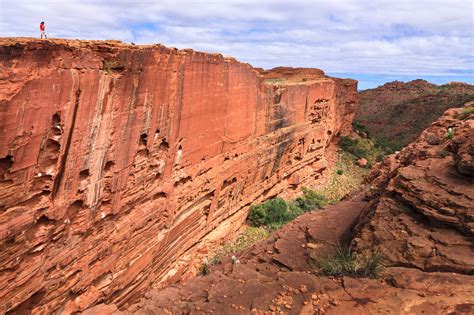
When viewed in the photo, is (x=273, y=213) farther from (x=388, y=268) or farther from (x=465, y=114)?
(x=388, y=268)

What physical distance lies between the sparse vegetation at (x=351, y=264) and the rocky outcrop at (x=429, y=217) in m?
0.23

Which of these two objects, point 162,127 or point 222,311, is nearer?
point 222,311

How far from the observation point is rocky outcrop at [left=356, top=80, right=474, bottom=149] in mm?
45259

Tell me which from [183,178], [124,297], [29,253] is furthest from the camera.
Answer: [183,178]

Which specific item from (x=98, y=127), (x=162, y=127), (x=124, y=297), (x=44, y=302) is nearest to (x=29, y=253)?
(x=44, y=302)

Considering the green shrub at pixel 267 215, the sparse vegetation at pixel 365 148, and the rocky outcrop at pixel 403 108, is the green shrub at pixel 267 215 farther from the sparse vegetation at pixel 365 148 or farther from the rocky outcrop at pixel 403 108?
the rocky outcrop at pixel 403 108

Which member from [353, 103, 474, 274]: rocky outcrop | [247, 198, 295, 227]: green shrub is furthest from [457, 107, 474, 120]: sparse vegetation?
[247, 198, 295, 227]: green shrub

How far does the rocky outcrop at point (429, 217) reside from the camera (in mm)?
6238

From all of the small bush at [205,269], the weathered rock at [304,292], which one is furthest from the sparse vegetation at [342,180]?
the weathered rock at [304,292]

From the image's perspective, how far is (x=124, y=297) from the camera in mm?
10102

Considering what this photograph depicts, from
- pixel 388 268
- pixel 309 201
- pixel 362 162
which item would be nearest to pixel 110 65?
pixel 388 268

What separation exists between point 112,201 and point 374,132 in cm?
4191

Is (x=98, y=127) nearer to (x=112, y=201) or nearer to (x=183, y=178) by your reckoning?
(x=112, y=201)

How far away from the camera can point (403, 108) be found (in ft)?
183
